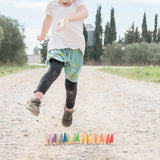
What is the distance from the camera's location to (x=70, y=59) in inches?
141

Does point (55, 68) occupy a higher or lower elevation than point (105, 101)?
higher

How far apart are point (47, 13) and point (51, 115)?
306 cm

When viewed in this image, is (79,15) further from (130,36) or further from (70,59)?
(130,36)

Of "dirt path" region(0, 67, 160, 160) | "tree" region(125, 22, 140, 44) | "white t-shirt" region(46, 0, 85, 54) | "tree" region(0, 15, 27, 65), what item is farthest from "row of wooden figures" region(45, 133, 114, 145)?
"tree" region(125, 22, 140, 44)

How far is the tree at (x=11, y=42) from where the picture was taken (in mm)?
33906

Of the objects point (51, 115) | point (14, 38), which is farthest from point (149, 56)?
point (51, 115)

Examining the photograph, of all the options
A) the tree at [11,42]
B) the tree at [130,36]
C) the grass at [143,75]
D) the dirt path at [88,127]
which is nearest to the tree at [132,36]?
the tree at [130,36]

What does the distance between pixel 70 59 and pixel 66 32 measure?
0.32 metres

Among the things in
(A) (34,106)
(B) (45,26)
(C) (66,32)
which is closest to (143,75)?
(B) (45,26)

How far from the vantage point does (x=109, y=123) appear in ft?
18.7

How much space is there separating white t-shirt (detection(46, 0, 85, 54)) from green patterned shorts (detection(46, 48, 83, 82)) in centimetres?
6

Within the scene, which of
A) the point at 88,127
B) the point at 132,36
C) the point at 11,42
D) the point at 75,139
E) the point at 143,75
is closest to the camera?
the point at 75,139

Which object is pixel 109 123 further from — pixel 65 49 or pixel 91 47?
pixel 91 47

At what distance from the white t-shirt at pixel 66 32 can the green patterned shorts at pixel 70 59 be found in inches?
2.4
